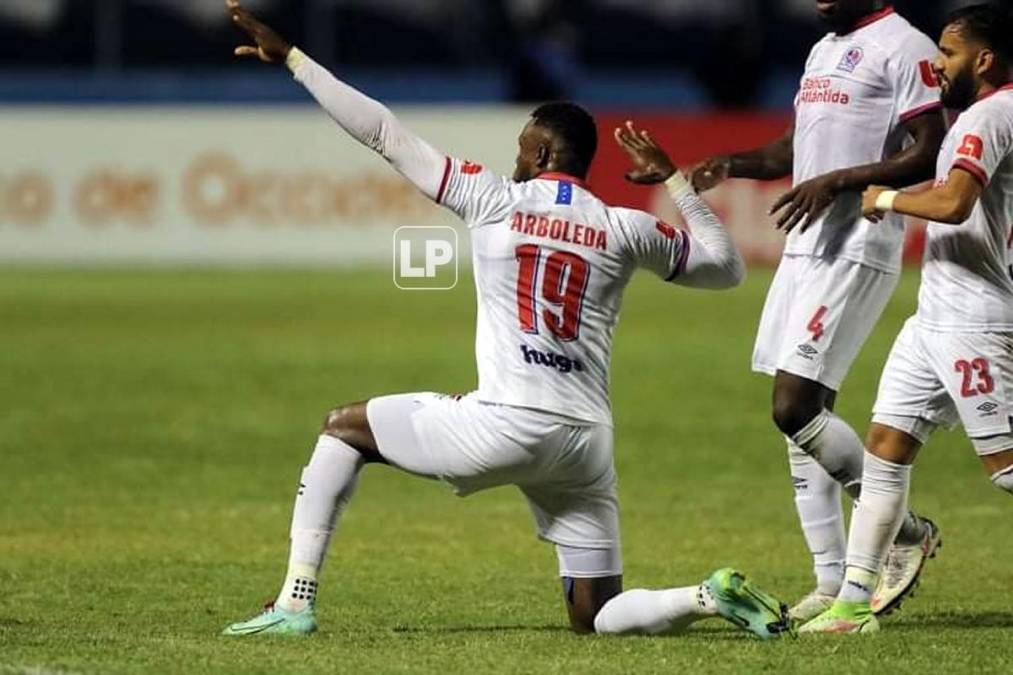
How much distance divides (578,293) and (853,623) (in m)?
1.61

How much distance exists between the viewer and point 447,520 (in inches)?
462

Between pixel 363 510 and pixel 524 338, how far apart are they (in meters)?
4.65

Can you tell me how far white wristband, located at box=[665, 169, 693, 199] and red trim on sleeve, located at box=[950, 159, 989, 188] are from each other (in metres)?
0.97

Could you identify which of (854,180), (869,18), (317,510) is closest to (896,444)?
(854,180)

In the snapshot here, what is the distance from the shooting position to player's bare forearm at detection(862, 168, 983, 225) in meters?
7.67

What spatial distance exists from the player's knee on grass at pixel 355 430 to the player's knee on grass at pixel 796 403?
1.72 metres

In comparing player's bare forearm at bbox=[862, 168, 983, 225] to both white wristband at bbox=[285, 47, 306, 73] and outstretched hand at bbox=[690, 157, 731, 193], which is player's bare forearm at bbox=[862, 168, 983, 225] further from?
white wristband at bbox=[285, 47, 306, 73]

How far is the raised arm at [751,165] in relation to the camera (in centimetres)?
884

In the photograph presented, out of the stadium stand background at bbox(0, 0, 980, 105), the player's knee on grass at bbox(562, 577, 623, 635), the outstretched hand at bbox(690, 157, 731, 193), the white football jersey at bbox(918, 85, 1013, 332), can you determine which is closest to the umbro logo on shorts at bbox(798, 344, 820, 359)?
the white football jersey at bbox(918, 85, 1013, 332)

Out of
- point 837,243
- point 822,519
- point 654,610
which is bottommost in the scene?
point 654,610

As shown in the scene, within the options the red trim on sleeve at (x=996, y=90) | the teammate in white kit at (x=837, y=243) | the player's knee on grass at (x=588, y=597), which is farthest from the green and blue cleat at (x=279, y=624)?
the red trim on sleeve at (x=996, y=90)

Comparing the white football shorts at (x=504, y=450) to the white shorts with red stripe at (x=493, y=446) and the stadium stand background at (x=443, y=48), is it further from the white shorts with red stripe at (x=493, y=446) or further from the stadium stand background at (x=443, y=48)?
the stadium stand background at (x=443, y=48)

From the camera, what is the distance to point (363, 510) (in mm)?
12109

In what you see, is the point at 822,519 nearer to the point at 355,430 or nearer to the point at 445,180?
the point at 355,430
